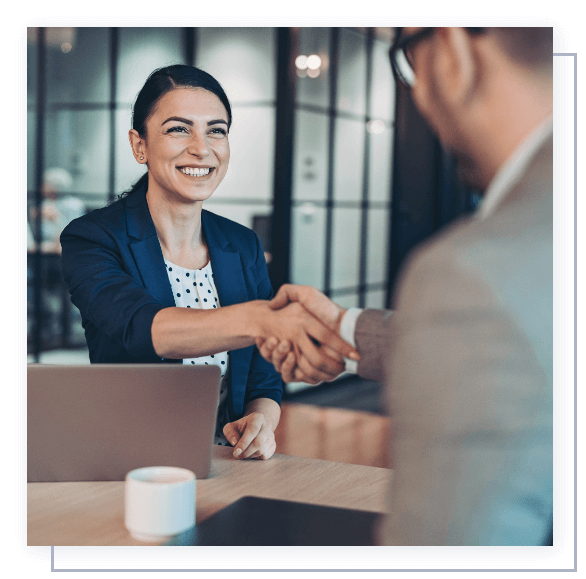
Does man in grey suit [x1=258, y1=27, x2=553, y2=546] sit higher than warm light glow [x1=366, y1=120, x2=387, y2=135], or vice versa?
warm light glow [x1=366, y1=120, x2=387, y2=135]

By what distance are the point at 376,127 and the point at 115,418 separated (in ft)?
14.8

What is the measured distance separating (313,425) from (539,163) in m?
3.55

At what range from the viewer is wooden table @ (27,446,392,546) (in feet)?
3.78

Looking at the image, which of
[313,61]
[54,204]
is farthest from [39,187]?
[313,61]

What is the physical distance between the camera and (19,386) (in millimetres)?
1320

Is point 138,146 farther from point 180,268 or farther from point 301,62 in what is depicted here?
point 301,62

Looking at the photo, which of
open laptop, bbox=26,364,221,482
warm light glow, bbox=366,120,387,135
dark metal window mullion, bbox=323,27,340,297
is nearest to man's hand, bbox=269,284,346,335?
open laptop, bbox=26,364,221,482

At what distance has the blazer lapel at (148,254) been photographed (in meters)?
1.57

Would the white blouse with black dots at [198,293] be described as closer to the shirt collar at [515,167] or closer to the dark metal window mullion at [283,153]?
the shirt collar at [515,167]

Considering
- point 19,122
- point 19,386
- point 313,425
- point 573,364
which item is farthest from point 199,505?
point 313,425

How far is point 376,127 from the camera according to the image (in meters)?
5.39

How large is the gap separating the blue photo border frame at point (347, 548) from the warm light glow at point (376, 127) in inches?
160

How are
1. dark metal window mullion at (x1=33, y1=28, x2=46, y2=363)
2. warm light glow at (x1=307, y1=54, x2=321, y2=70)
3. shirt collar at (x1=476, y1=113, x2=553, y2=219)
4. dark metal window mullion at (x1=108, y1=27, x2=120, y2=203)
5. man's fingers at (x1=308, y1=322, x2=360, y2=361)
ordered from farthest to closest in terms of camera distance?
1. warm light glow at (x1=307, y1=54, x2=321, y2=70)
2. dark metal window mullion at (x1=33, y1=28, x2=46, y2=363)
3. dark metal window mullion at (x1=108, y1=27, x2=120, y2=203)
4. man's fingers at (x1=308, y1=322, x2=360, y2=361)
5. shirt collar at (x1=476, y1=113, x2=553, y2=219)

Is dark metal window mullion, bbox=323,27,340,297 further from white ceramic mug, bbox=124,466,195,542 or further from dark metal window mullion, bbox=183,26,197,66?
white ceramic mug, bbox=124,466,195,542
